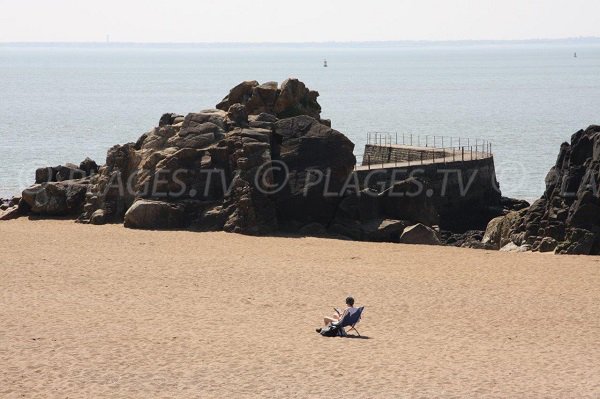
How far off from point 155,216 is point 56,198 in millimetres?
4469

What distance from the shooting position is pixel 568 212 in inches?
1273

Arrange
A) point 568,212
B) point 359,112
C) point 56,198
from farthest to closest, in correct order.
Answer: point 359,112
point 56,198
point 568,212

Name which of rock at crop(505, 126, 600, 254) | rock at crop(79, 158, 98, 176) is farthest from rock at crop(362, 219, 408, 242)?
rock at crop(79, 158, 98, 176)

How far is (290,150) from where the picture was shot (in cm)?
3397

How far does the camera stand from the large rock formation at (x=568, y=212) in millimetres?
31141

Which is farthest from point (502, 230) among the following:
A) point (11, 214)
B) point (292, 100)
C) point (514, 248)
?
point (11, 214)

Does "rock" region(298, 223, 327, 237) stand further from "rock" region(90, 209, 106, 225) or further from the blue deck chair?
the blue deck chair

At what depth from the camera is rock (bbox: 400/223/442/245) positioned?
32.7 m

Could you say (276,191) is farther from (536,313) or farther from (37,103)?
(37,103)

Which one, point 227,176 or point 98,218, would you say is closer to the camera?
point 227,176

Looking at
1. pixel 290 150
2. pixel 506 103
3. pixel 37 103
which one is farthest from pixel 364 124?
pixel 290 150

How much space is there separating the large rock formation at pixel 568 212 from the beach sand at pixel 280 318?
186 centimetres

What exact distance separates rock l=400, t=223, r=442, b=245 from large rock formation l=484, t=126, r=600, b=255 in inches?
112

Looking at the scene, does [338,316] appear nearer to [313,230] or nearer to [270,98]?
[313,230]
